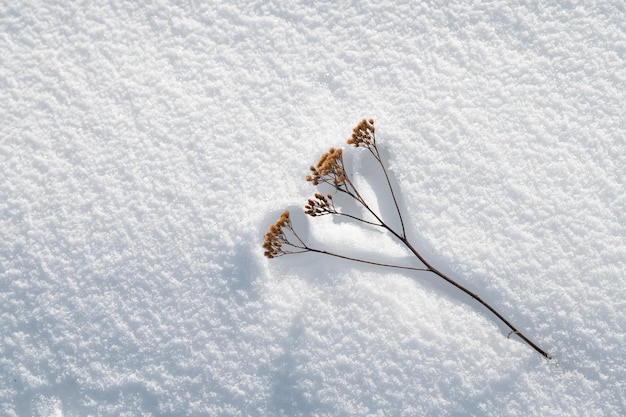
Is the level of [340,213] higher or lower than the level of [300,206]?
lower

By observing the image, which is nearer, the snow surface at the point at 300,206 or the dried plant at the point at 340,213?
the dried plant at the point at 340,213

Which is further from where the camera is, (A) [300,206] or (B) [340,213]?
(A) [300,206]

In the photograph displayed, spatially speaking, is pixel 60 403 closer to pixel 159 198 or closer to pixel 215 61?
pixel 159 198

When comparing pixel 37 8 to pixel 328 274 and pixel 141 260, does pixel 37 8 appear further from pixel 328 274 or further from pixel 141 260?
pixel 328 274

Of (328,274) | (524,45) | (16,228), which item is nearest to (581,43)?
(524,45)

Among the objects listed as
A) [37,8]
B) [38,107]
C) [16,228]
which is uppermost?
[37,8]

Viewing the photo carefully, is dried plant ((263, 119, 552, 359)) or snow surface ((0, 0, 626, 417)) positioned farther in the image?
snow surface ((0, 0, 626, 417))

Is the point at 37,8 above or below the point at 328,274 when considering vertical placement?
above

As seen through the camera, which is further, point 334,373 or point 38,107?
point 38,107
